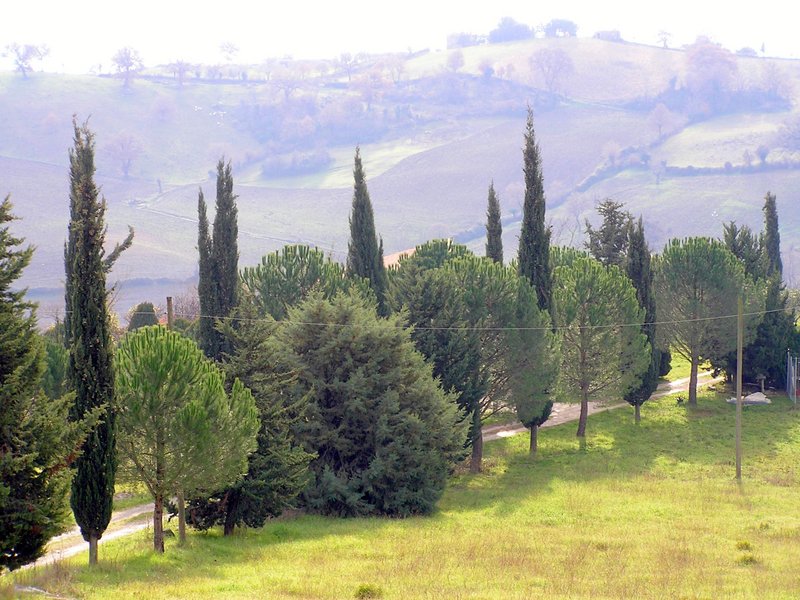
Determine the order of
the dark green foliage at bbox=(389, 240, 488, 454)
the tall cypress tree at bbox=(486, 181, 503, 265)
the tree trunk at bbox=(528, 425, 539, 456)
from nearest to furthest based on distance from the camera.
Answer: the dark green foliage at bbox=(389, 240, 488, 454) → the tree trunk at bbox=(528, 425, 539, 456) → the tall cypress tree at bbox=(486, 181, 503, 265)

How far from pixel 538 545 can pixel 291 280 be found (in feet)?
91.6

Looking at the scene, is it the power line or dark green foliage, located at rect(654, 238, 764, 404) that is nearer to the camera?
the power line

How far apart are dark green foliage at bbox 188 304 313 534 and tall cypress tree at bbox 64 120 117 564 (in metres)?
6.68

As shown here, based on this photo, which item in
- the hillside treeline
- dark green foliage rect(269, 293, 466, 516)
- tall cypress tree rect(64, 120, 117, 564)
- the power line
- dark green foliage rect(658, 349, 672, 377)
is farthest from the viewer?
dark green foliage rect(658, 349, 672, 377)

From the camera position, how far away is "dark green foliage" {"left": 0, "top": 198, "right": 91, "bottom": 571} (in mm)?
20938

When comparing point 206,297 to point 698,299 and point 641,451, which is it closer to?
point 641,451

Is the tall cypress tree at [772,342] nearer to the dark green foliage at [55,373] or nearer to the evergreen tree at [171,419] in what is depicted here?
the dark green foliage at [55,373]

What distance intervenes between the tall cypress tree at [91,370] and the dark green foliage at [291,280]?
2833 cm

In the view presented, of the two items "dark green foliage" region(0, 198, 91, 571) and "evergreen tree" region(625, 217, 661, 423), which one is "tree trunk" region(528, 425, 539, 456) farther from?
"dark green foliage" region(0, 198, 91, 571)

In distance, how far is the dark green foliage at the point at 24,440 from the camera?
20938 mm

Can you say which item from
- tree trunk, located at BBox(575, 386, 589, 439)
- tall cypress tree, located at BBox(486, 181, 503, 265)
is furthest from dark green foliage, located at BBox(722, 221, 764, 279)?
tree trunk, located at BBox(575, 386, 589, 439)

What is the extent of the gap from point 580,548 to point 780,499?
16168 millimetres

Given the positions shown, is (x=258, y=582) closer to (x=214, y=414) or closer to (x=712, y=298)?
(x=214, y=414)

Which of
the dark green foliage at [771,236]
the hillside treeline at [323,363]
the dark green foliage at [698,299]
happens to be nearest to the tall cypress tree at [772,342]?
the hillside treeline at [323,363]
